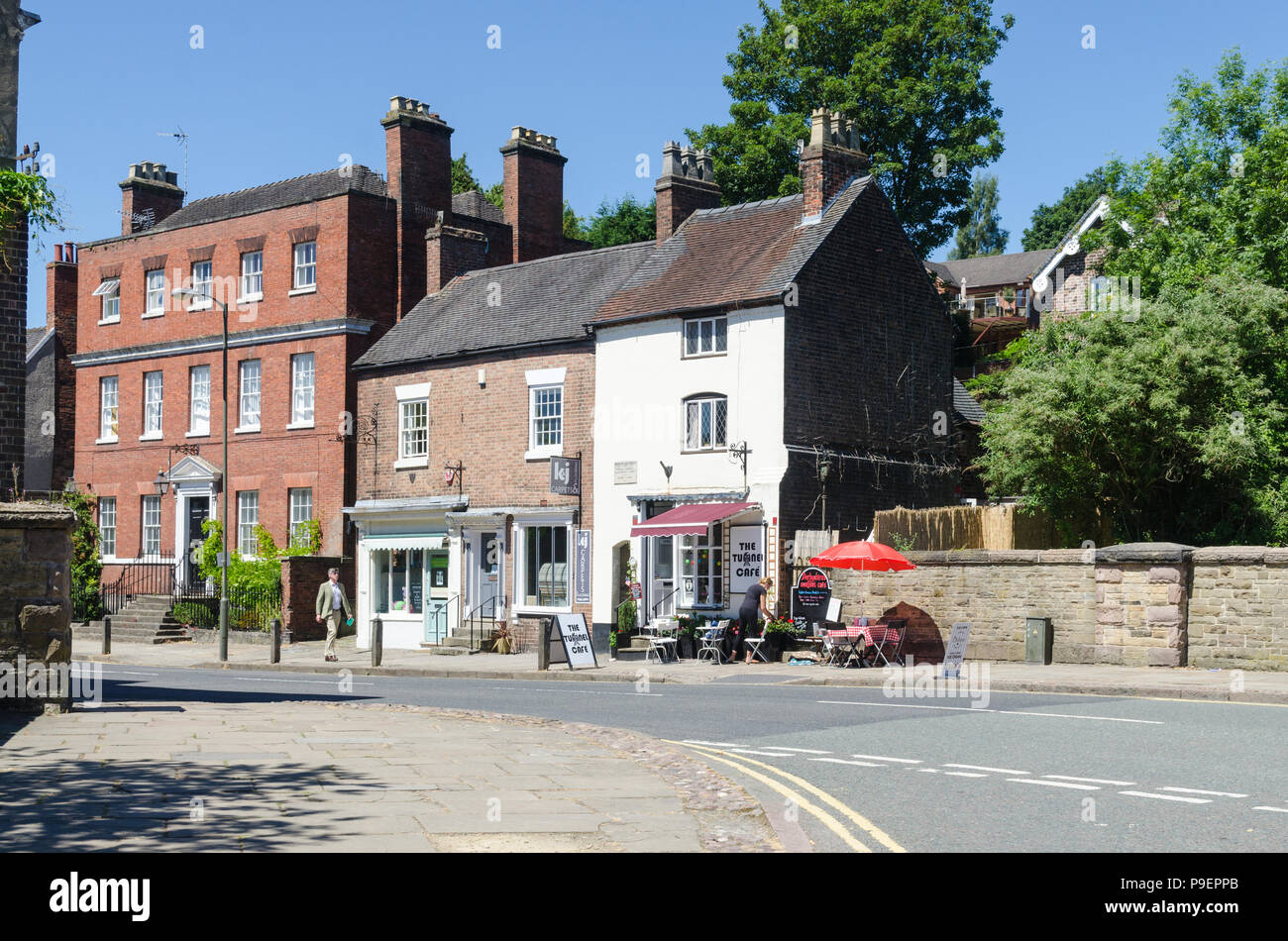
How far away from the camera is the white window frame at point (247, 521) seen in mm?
40281

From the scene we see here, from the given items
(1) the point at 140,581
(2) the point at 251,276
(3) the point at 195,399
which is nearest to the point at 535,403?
(2) the point at 251,276

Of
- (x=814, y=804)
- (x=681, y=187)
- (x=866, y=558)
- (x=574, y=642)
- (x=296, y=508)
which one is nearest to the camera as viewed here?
(x=814, y=804)

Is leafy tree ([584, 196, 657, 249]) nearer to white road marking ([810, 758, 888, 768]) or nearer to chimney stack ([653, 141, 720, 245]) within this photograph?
chimney stack ([653, 141, 720, 245])

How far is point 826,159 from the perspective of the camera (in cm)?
3206

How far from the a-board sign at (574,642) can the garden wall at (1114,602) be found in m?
6.24

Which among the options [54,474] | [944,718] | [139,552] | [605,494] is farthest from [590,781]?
[54,474]

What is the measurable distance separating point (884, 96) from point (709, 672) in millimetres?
24132

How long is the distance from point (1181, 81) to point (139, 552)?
3342 centimetres

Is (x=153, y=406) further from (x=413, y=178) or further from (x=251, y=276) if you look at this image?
(x=413, y=178)

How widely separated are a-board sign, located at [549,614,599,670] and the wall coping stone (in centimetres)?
1339

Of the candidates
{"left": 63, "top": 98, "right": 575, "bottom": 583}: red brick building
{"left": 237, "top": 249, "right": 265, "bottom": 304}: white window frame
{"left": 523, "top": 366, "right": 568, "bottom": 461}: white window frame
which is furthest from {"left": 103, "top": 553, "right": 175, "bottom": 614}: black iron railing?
{"left": 523, "top": 366, "right": 568, "bottom": 461}: white window frame

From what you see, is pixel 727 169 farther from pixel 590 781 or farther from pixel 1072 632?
pixel 590 781

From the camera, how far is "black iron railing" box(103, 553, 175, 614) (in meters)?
41.5
